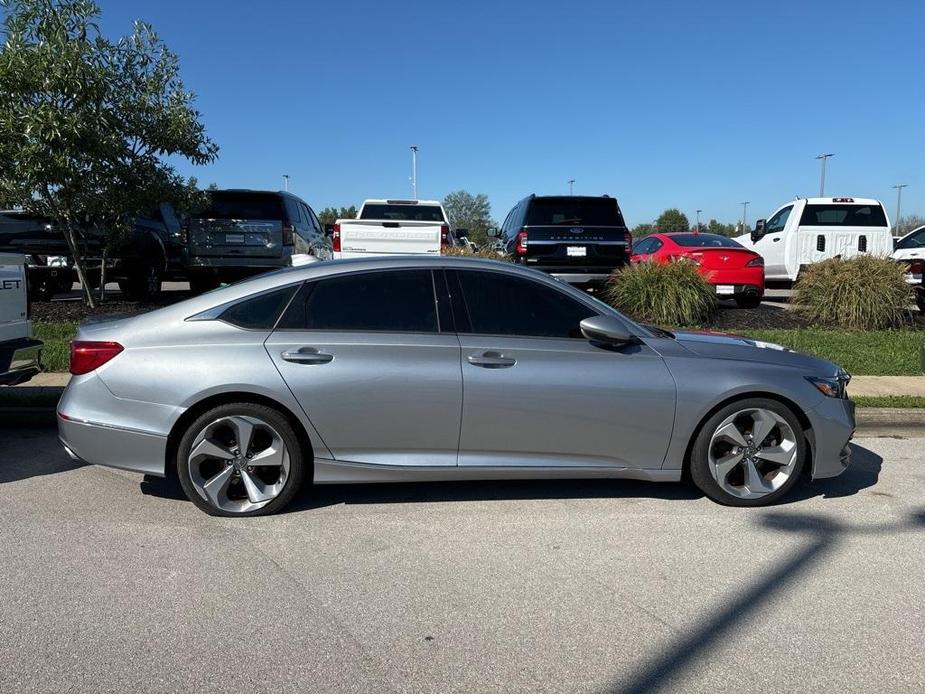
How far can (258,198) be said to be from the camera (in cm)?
1261

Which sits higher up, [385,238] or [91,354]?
[385,238]

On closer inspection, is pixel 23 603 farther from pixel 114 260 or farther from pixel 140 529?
pixel 114 260

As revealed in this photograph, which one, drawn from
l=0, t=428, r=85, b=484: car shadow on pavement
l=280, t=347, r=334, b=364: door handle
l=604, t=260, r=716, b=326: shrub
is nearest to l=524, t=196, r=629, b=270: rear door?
l=604, t=260, r=716, b=326: shrub

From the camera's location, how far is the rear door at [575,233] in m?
12.3

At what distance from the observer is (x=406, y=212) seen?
16438mm

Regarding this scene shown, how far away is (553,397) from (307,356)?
147 cm

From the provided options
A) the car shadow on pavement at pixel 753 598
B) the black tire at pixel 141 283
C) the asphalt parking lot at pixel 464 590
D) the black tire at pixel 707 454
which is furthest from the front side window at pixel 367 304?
the black tire at pixel 141 283

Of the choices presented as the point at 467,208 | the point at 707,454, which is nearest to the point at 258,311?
the point at 707,454

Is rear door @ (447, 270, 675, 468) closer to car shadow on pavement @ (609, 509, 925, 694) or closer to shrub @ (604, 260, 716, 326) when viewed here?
car shadow on pavement @ (609, 509, 925, 694)

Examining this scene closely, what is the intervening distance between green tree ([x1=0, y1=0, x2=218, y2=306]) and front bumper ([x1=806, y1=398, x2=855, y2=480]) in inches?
360

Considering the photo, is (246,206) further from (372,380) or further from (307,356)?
(372,380)

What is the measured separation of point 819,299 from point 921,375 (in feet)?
10.2

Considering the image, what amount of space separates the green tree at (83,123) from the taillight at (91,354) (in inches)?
244

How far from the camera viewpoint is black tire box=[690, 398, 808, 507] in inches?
185
